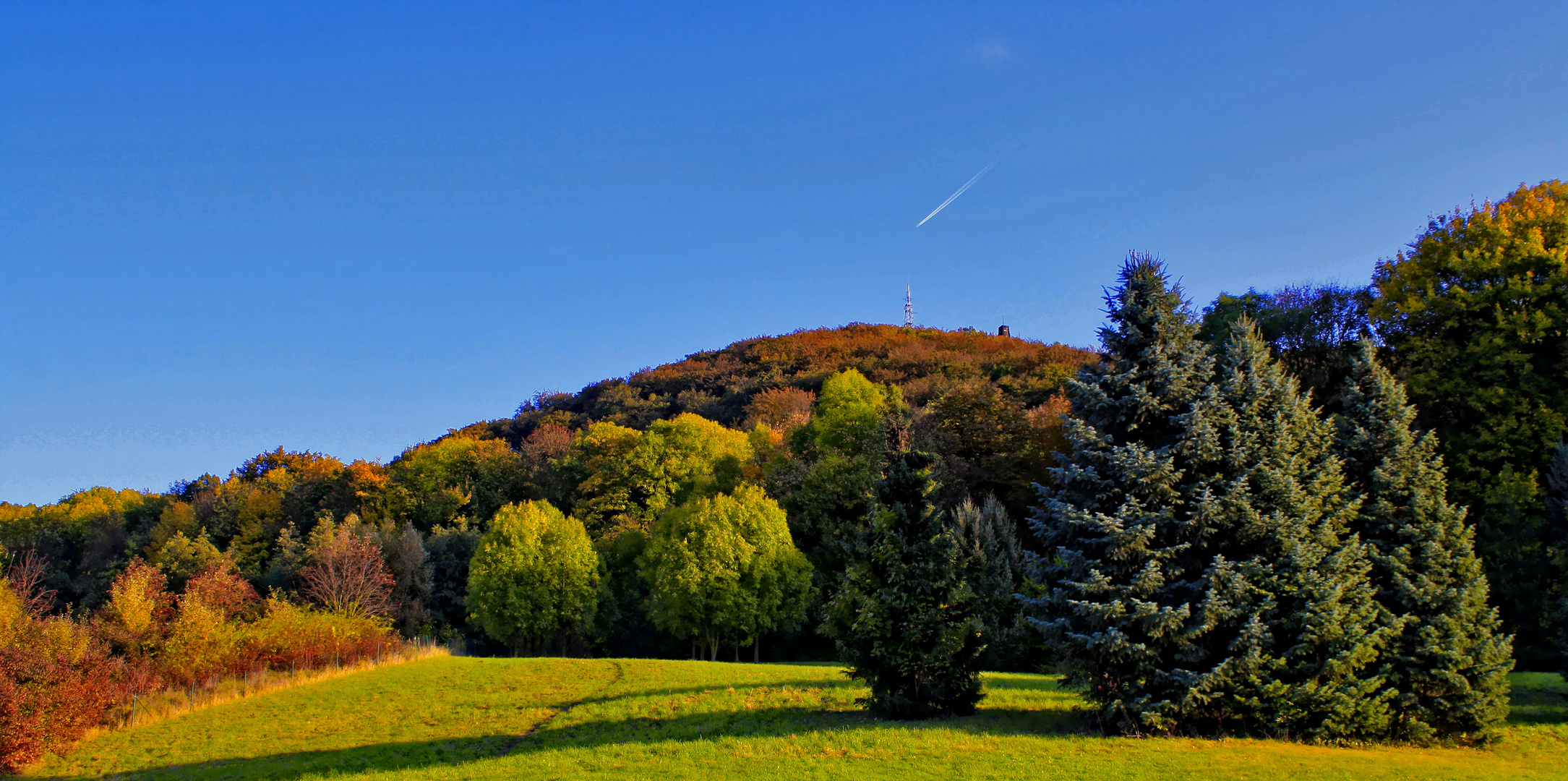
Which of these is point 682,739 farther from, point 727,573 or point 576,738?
point 727,573

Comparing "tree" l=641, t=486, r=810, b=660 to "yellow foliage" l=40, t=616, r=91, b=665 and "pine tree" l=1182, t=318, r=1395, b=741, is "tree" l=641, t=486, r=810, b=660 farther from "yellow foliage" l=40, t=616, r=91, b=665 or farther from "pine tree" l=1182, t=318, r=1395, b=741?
"pine tree" l=1182, t=318, r=1395, b=741

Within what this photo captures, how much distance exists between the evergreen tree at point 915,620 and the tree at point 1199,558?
2115mm

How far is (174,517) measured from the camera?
78062mm

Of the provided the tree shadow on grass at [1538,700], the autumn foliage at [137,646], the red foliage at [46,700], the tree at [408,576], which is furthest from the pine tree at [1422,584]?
the tree at [408,576]

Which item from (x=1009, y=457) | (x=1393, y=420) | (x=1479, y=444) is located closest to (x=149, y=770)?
(x=1393, y=420)

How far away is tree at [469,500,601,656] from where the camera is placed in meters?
48.8

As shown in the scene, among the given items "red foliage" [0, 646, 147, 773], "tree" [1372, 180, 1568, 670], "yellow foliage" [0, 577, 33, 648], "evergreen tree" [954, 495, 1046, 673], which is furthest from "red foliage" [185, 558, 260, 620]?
"tree" [1372, 180, 1568, 670]

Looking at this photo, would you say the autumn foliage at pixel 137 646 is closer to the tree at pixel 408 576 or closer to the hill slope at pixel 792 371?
the tree at pixel 408 576

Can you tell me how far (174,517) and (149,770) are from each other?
66.0 m

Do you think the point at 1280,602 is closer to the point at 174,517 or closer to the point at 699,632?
the point at 699,632

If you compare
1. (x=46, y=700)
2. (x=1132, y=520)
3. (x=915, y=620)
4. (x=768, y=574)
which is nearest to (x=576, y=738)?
(x=915, y=620)

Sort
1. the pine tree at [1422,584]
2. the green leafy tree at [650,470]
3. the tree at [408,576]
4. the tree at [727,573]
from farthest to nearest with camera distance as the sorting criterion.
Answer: the green leafy tree at [650,470] → the tree at [408,576] → the tree at [727,573] → the pine tree at [1422,584]

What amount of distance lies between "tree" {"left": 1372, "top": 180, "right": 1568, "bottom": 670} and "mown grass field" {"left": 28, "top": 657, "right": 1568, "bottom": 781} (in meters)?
8.00

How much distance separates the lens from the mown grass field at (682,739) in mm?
16375
